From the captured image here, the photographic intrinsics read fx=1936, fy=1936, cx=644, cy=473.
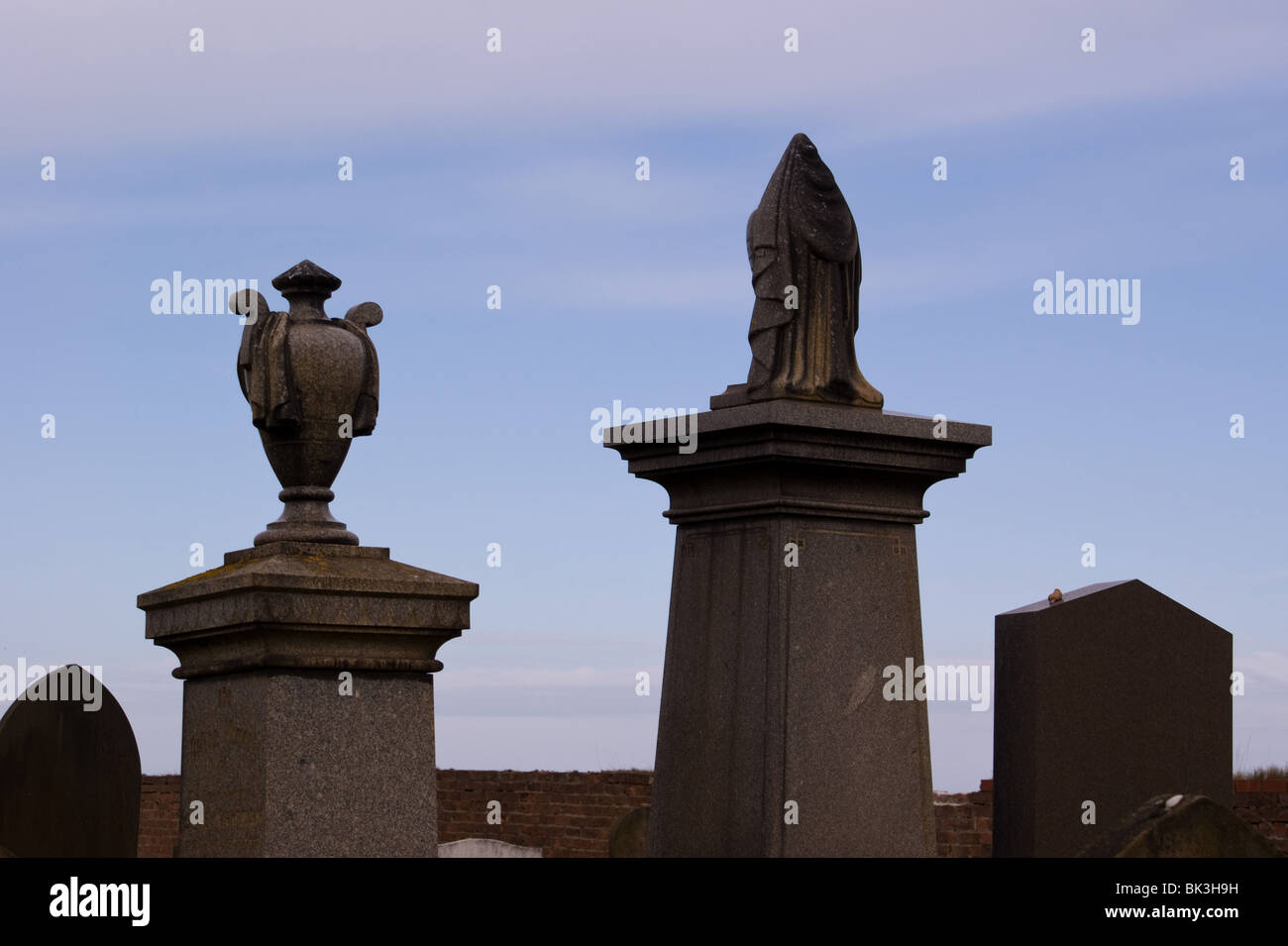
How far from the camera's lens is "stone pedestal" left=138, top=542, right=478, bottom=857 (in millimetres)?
6340

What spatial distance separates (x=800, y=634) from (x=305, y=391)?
7.23 feet

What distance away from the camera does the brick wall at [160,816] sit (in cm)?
1625

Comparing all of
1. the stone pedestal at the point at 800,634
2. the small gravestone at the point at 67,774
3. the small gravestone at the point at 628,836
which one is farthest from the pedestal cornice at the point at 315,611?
the small gravestone at the point at 628,836

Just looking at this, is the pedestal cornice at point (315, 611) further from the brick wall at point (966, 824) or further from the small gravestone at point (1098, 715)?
the brick wall at point (966, 824)

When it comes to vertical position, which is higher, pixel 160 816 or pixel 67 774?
pixel 67 774

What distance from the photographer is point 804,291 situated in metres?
7.97

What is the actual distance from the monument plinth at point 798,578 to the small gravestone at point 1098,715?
0.57 m

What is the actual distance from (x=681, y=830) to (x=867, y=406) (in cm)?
189

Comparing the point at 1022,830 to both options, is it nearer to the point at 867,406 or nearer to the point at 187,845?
the point at 867,406

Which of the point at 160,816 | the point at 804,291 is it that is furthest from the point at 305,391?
the point at 160,816

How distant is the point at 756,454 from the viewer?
759 centimetres

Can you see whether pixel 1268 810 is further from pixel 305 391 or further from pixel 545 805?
pixel 545 805
